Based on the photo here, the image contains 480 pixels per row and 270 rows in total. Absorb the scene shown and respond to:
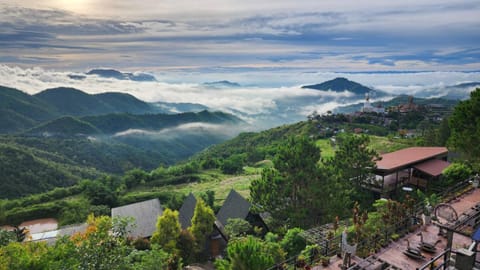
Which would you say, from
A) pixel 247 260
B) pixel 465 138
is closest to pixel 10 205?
pixel 247 260

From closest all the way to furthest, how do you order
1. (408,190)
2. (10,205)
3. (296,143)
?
1. (296,143)
2. (408,190)
3. (10,205)

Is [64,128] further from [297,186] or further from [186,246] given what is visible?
[297,186]

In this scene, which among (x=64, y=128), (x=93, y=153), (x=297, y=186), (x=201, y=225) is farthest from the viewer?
(x=64, y=128)

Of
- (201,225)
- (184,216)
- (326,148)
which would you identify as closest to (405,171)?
(201,225)

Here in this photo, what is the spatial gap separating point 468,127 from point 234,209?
20.9 metres

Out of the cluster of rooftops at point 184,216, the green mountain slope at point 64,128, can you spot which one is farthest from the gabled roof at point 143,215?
the green mountain slope at point 64,128

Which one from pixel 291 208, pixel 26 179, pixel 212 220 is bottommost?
pixel 26 179

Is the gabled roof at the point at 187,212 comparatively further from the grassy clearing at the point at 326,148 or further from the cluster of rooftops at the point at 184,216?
the grassy clearing at the point at 326,148

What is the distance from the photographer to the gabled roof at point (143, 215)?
107 ft

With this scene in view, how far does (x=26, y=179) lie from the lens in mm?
81375

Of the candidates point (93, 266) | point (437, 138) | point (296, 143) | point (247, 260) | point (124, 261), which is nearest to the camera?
point (93, 266)

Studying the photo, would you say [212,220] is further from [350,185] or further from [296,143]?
[350,185]

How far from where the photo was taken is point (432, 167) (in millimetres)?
29297

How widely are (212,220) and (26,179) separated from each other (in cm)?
7513
